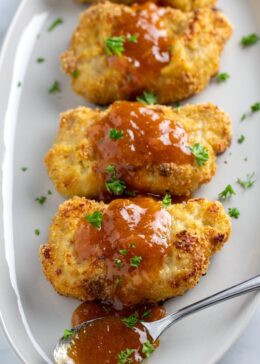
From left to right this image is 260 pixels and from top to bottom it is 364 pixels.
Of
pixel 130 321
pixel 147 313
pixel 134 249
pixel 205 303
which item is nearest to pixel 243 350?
pixel 205 303

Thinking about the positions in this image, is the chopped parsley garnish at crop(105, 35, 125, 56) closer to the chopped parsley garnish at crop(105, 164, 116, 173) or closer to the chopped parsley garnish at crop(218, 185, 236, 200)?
the chopped parsley garnish at crop(105, 164, 116, 173)

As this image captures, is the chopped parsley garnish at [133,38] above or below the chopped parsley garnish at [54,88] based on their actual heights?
above

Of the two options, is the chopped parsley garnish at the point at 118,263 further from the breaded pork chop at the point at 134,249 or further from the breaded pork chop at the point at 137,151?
the breaded pork chop at the point at 137,151

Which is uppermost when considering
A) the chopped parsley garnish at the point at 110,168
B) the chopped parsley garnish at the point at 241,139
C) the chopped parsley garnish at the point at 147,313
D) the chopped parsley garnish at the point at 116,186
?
the chopped parsley garnish at the point at 241,139

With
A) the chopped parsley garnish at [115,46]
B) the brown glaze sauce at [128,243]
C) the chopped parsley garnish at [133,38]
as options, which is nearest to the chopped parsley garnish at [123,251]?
the brown glaze sauce at [128,243]

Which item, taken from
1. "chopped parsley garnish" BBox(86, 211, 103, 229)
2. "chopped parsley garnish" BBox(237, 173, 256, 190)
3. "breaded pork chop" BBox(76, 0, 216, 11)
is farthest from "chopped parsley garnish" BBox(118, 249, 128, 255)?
"breaded pork chop" BBox(76, 0, 216, 11)

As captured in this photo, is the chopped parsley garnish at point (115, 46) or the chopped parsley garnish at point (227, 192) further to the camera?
the chopped parsley garnish at point (115, 46)
